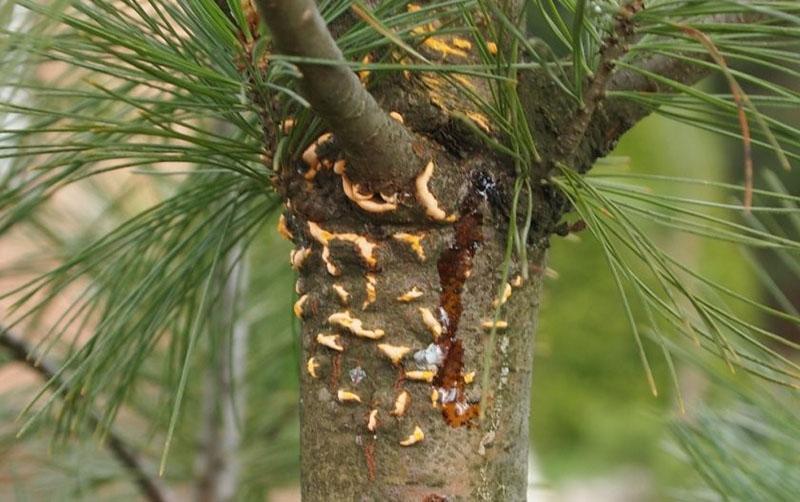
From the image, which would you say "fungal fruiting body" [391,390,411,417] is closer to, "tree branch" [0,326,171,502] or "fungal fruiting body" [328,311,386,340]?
"fungal fruiting body" [328,311,386,340]

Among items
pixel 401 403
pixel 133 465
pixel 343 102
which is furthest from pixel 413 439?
pixel 133 465

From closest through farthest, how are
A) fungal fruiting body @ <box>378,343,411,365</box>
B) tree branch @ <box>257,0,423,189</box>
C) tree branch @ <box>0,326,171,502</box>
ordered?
tree branch @ <box>257,0,423,189</box> → fungal fruiting body @ <box>378,343,411,365</box> → tree branch @ <box>0,326,171,502</box>

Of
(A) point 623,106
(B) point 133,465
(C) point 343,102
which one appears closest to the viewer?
(C) point 343,102

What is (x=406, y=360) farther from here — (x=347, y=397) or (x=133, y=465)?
(x=133, y=465)

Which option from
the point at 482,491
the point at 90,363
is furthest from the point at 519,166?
the point at 90,363

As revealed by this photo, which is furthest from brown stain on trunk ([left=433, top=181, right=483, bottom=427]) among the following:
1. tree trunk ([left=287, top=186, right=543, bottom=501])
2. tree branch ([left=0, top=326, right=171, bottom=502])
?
tree branch ([left=0, top=326, right=171, bottom=502])

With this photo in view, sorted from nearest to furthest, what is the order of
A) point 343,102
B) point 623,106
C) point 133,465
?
point 343,102 → point 623,106 → point 133,465

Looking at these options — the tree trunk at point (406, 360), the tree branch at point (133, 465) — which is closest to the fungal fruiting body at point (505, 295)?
the tree trunk at point (406, 360)
